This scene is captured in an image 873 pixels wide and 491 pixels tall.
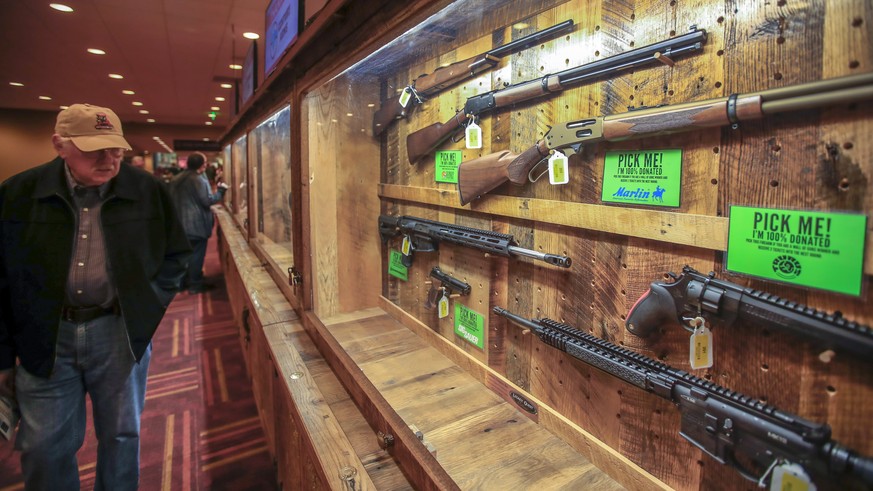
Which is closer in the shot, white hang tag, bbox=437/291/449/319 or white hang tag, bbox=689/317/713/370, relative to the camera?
white hang tag, bbox=689/317/713/370

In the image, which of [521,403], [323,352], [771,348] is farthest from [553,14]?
[323,352]

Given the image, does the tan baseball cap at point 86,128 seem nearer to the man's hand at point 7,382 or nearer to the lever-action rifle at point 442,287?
the man's hand at point 7,382

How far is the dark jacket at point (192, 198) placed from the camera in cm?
461

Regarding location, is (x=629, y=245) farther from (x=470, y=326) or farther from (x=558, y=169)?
(x=470, y=326)

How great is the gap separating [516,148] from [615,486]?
82 cm

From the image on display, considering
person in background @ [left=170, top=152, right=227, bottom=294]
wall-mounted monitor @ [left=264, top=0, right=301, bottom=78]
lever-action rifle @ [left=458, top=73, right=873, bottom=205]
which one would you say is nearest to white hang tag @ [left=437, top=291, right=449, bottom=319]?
lever-action rifle @ [left=458, top=73, right=873, bottom=205]

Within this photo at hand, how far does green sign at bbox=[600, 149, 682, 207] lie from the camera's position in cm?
82

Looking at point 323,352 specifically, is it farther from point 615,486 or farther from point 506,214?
point 615,486

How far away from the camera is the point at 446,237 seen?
1443 mm

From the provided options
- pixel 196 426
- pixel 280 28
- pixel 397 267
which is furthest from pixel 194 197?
pixel 397 267

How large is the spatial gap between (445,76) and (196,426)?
8.10 ft

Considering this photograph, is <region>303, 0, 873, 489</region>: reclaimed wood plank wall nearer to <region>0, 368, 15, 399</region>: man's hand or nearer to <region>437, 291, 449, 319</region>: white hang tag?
<region>437, 291, 449, 319</region>: white hang tag

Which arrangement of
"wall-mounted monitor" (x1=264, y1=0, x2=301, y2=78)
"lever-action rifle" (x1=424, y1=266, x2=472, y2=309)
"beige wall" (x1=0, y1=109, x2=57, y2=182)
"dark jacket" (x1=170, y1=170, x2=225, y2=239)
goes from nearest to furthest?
1. "lever-action rifle" (x1=424, y1=266, x2=472, y2=309)
2. "wall-mounted monitor" (x1=264, y1=0, x2=301, y2=78)
3. "dark jacket" (x1=170, y1=170, x2=225, y2=239)
4. "beige wall" (x1=0, y1=109, x2=57, y2=182)

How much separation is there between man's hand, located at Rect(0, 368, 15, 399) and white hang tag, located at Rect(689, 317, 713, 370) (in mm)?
2139
